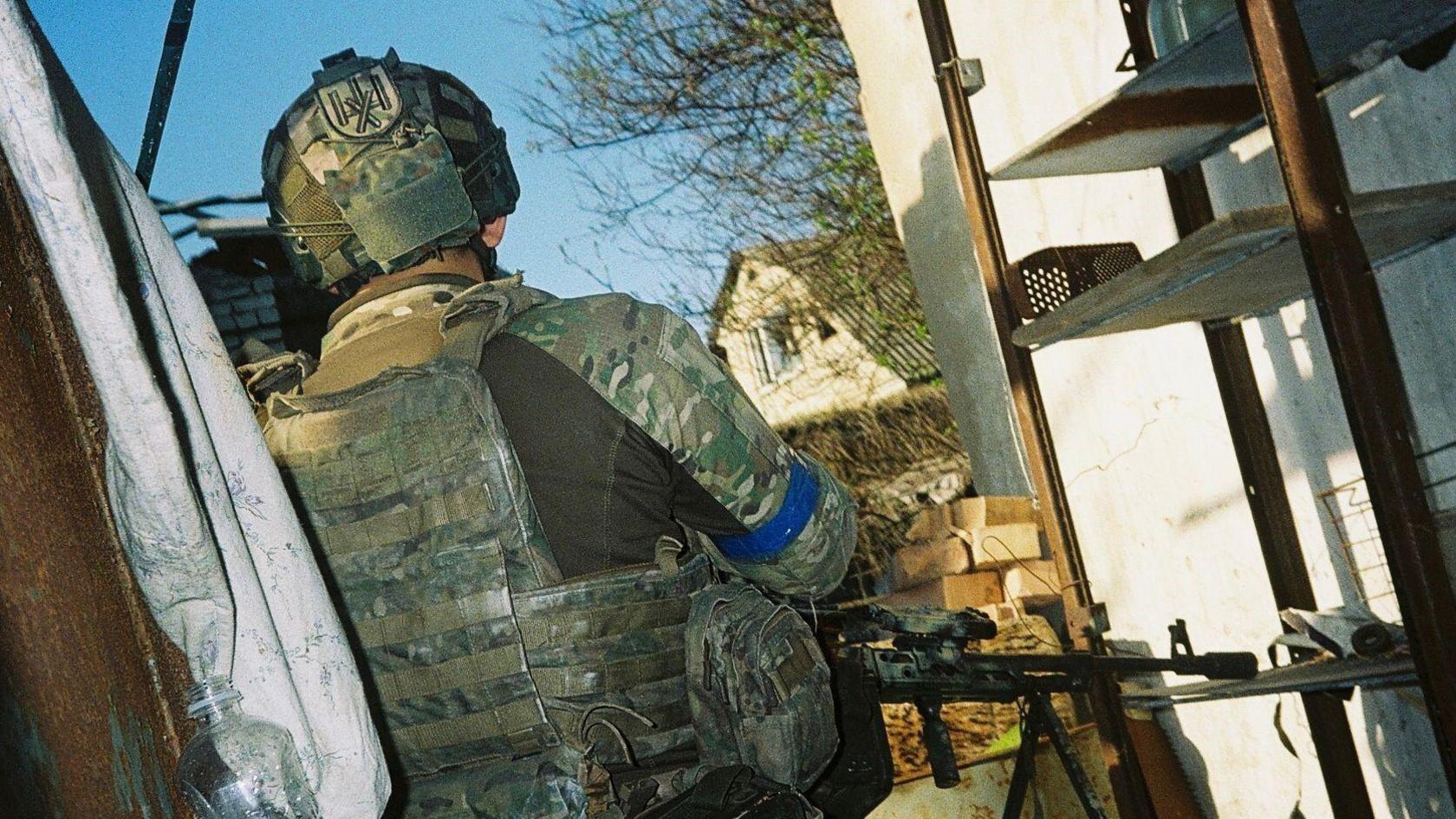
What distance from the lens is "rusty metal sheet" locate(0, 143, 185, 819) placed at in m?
1.13

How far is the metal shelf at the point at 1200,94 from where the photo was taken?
258 cm

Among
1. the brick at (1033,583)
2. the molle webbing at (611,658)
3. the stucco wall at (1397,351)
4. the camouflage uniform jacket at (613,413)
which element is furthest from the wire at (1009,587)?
the molle webbing at (611,658)

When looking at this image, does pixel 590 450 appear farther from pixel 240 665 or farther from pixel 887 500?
pixel 887 500

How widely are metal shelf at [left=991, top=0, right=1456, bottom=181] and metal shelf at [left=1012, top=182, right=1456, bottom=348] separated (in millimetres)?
429

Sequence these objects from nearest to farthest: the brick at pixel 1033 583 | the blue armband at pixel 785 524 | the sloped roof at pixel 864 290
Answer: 1. the blue armband at pixel 785 524
2. the brick at pixel 1033 583
3. the sloped roof at pixel 864 290

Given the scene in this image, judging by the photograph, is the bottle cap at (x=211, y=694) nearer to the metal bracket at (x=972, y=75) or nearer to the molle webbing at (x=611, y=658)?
the molle webbing at (x=611, y=658)

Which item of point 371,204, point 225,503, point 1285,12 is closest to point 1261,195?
point 1285,12

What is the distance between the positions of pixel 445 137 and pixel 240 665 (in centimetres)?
170

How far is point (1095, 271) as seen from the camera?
349cm

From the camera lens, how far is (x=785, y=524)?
2.39 metres

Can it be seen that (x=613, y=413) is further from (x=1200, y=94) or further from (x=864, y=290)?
(x=864, y=290)

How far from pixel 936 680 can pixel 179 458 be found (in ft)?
7.25

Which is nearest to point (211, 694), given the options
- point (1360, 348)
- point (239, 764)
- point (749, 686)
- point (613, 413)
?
point (239, 764)

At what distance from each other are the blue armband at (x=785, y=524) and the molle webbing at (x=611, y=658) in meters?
0.18
